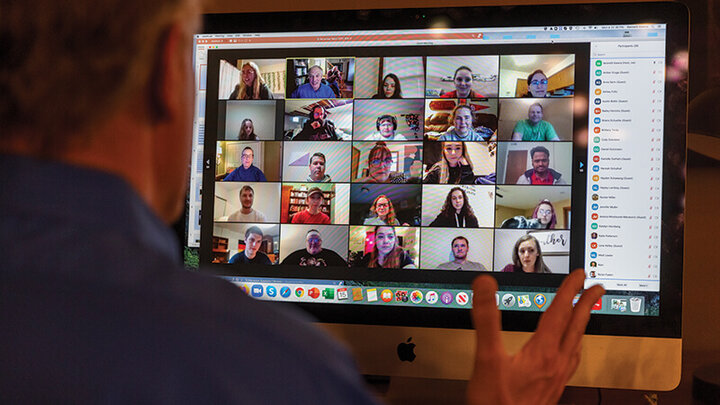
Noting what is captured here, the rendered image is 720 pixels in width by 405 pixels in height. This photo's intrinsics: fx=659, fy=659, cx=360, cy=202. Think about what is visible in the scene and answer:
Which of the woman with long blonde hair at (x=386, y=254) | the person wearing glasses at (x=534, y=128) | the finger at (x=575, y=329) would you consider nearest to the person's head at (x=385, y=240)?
the woman with long blonde hair at (x=386, y=254)

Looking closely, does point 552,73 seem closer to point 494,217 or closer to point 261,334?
point 494,217

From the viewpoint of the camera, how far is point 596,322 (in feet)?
2.70

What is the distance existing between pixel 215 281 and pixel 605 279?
0.64 metres

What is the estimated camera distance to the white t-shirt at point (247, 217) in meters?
0.92

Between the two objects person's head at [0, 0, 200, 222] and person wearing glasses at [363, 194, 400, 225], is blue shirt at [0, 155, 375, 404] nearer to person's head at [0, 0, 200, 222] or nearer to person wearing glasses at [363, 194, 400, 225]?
person's head at [0, 0, 200, 222]

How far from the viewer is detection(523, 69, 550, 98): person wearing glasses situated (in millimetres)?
850

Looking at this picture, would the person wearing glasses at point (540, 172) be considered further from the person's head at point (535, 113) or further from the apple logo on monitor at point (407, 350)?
the apple logo on monitor at point (407, 350)

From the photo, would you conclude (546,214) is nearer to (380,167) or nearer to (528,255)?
(528,255)

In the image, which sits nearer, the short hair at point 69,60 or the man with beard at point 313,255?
the short hair at point 69,60

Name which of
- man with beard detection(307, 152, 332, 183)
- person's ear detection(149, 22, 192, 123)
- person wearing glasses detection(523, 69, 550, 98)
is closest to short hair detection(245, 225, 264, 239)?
man with beard detection(307, 152, 332, 183)

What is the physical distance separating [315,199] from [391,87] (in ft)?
0.61

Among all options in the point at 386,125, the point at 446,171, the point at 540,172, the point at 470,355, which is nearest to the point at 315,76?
the point at 386,125

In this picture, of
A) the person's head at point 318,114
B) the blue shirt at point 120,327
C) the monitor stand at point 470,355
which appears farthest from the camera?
the person's head at point 318,114

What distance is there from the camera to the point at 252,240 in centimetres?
92
